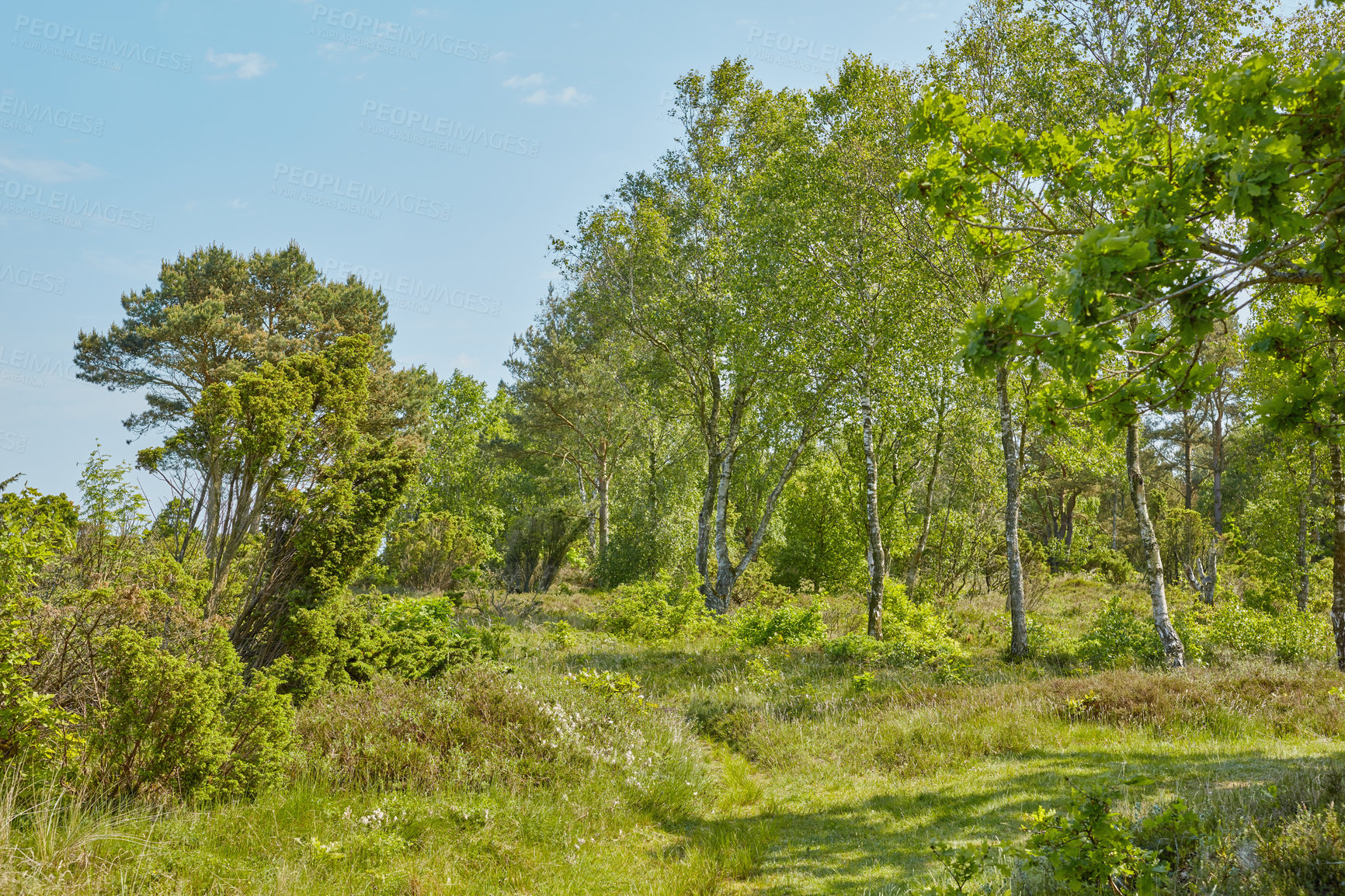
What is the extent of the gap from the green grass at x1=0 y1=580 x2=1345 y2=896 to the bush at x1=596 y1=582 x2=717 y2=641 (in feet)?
12.7

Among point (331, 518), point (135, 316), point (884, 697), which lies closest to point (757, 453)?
point (884, 697)

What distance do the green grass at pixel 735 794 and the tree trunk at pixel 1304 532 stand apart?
6755 mm

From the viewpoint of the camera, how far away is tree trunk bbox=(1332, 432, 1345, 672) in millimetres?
10086

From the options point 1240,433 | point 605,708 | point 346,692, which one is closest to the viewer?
point 346,692

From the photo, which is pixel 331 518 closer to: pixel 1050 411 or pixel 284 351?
pixel 1050 411

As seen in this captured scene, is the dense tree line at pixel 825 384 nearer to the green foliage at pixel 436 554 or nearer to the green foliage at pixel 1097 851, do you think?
the green foliage at pixel 436 554

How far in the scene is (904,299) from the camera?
46.4 feet

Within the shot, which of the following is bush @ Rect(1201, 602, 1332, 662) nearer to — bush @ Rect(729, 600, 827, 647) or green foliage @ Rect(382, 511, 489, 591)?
bush @ Rect(729, 600, 827, 647)

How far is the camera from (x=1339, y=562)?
10.3 metres

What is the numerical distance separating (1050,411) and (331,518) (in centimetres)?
638

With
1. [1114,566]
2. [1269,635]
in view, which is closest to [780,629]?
[1269,635]

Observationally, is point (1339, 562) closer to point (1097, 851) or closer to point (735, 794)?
point (735, 794)

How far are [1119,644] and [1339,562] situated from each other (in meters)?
3.25

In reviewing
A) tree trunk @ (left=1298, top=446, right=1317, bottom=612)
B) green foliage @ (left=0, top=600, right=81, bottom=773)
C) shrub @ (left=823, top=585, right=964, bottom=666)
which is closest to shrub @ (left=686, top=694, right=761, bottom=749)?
shrub @ (left=823, top=585, right=964, bottom=666)
